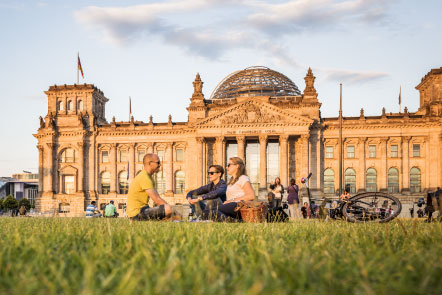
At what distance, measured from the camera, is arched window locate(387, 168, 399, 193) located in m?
58.8

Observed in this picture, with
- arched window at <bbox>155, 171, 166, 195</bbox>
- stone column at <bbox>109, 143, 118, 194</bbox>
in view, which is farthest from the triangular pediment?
stone column at <bbox>109, 143, 118, 194</bbox>

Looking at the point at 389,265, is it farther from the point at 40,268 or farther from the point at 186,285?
the point at 40,268

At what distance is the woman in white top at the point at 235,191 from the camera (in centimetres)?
→ 1101

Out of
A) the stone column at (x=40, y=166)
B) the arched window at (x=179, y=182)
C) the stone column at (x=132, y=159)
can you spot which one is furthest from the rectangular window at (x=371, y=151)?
the stone column at (x=40, y=166)

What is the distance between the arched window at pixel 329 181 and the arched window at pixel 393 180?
7499 millimetres

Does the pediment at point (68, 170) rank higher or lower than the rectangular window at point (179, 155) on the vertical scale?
lower

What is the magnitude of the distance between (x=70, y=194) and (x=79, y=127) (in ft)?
33.4

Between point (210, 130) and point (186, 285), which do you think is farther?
point (210, 130)

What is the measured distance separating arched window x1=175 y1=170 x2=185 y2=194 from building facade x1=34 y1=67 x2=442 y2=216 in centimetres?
15

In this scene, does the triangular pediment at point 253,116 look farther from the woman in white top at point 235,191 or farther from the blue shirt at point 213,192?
the woman in white top at point 235,191

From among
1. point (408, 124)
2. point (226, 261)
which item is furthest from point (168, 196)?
point (226, 261)

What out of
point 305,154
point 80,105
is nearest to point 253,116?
point 305,154

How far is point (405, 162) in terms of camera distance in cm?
5853

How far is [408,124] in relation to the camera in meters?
58.6
